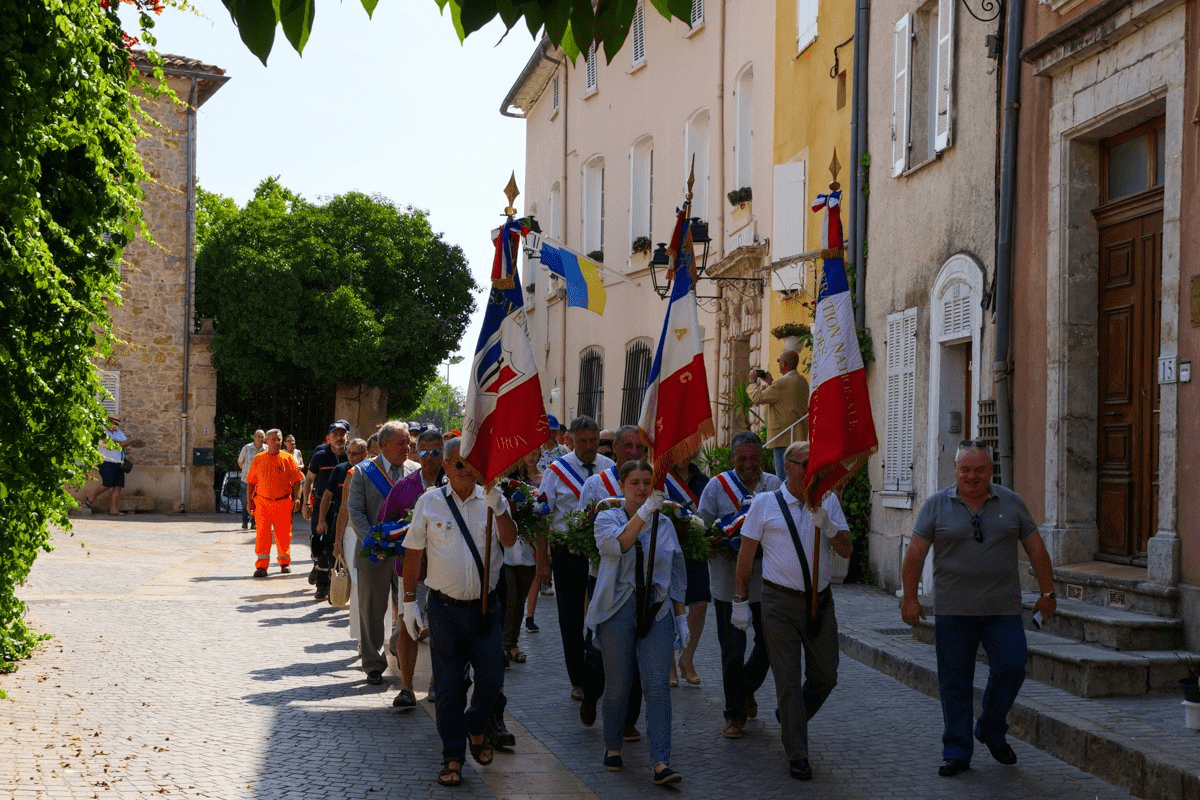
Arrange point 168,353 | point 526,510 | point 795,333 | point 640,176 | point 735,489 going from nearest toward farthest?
point 526,510
point 735,489
point 795,333
point 640,176
point 168,353

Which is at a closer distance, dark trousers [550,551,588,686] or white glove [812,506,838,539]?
white glove [812,506,838,539]

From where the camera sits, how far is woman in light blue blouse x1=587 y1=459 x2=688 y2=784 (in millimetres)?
7820

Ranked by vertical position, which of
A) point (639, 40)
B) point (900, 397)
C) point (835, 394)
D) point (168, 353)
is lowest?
point (835, 394)

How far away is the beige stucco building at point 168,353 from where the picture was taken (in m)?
32.8

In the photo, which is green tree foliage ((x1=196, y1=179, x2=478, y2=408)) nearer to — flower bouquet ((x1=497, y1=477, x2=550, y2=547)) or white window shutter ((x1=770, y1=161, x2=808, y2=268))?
white window shutter ((x1=770, y1=161, x2=808, y2=268))

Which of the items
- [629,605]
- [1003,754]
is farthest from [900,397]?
[629,605]

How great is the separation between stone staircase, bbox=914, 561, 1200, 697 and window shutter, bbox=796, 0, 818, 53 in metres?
9.73

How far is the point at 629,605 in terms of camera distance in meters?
7.93

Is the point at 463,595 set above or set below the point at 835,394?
below

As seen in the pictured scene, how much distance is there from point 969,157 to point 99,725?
9.30 m

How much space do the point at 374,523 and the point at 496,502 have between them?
10.4 feet

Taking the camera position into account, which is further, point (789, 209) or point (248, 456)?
point (248, 456)

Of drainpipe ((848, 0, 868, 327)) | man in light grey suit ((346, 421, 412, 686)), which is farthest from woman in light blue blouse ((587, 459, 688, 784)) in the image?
drainpipe ((848, 0, 868, 327))

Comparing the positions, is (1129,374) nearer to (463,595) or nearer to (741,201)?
(463,595)
